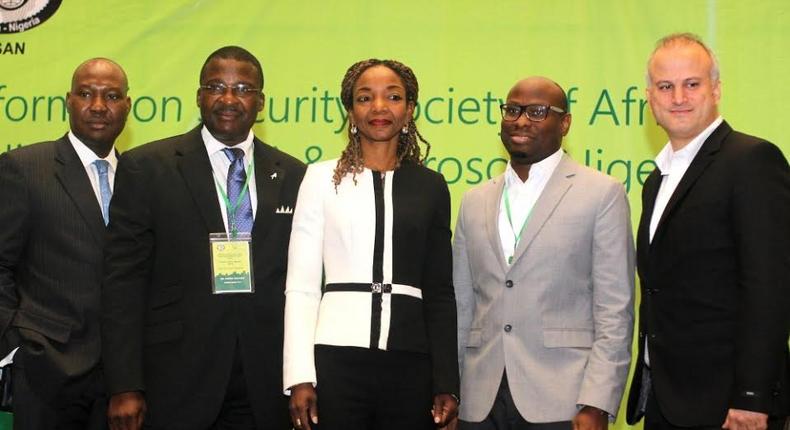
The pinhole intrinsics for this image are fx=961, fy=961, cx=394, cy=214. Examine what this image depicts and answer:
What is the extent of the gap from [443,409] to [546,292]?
543 mm

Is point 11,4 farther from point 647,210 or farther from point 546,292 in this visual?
point 647,210

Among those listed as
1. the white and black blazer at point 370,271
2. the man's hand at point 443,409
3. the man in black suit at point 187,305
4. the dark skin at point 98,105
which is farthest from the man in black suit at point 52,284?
the man's hand at point 443,409

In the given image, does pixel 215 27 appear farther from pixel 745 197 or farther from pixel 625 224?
pixel 745 197

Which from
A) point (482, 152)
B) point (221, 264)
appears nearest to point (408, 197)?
point (221, 264)

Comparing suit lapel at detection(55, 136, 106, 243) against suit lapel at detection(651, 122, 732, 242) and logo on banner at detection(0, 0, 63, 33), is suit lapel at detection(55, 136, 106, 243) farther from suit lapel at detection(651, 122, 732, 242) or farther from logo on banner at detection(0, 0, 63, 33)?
suit lapel at detection(651, 122, 732, 242)

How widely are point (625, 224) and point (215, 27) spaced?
2660 millimetres

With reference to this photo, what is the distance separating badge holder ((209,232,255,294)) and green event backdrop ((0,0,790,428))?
5.75 ft

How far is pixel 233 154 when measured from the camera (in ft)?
11.5

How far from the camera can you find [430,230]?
3338 mm

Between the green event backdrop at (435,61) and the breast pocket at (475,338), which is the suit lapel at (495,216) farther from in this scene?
the green event backdrop at (435,61)

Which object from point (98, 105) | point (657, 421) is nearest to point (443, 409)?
point (657, 421)

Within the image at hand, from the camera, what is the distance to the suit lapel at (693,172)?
3020 millimetres

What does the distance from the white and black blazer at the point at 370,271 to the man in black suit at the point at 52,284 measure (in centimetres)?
88

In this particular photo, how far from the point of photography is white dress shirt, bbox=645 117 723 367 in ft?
10.3
